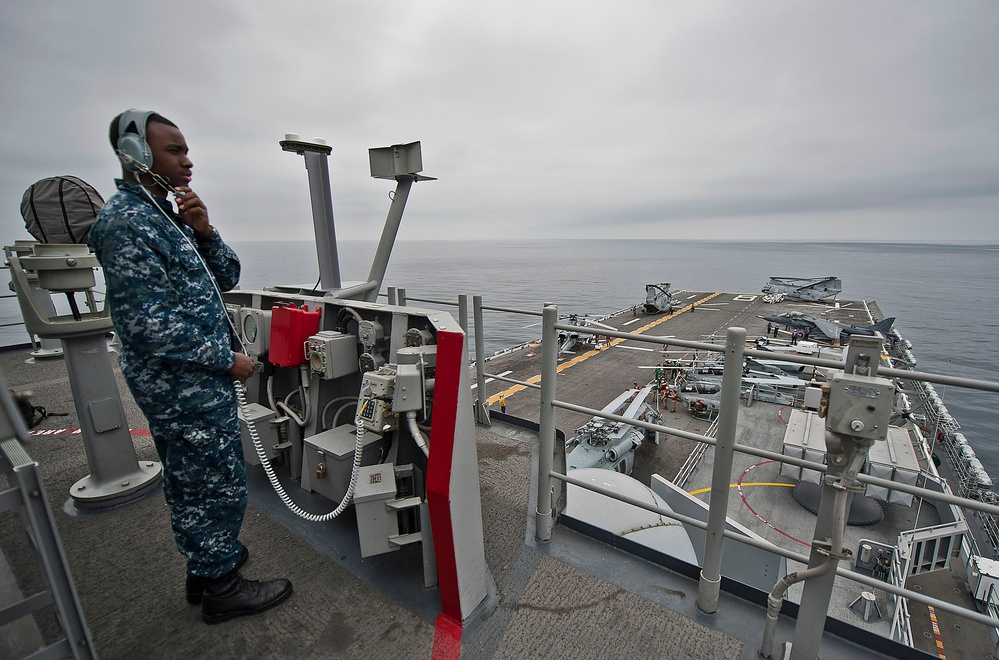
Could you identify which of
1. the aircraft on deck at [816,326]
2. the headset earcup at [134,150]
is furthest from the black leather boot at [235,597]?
the aircraft on deck at [816,326]

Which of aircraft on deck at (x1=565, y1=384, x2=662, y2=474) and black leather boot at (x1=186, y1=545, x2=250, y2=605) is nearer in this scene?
black leather boot at (x1=186, y1=545, x2=250, y2=605)

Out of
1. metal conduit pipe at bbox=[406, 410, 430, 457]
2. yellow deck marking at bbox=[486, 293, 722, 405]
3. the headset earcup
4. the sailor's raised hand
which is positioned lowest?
yellow deck marking at bbox=[486, 293, 722, 405]

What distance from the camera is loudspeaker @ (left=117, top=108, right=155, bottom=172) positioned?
6.15 ft

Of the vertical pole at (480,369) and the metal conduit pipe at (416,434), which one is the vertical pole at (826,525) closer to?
the metal conduit pipe at (416,434)

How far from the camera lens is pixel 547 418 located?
268 cm

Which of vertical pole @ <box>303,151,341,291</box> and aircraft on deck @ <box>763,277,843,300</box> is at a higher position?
vertical pole @ <box>303,151,341,291</box>

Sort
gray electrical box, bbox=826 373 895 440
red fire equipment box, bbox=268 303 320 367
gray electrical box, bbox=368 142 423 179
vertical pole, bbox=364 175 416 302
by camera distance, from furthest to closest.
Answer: vertical pole, bbox=364 175 416 302, gray electrical box, bbox=368 142 423 179, red fire equipment box, bbox=268 303 320 367, gray electrical box, bbox=826 373 895 440

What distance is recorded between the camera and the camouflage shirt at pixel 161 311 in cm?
181

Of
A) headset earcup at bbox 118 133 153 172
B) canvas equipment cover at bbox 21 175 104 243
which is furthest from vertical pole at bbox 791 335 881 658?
canvas equipment cover at bbox 21 175 104 243

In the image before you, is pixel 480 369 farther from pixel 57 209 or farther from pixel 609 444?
pixel 609 444

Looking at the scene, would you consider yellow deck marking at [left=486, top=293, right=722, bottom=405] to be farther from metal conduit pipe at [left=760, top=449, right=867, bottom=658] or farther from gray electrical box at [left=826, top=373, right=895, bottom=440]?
gray electrical box at [left=826, top=373, right=895, bottom=440]

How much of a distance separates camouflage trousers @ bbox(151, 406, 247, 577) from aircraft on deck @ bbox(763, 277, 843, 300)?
172ft

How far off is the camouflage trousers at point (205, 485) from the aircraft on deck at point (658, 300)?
3711 centimetres

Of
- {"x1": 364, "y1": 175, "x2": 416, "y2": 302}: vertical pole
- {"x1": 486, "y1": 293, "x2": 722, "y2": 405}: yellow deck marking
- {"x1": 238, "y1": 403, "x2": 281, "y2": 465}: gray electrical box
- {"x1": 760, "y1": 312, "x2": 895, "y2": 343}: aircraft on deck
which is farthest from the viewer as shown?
{"x1": 760, "y1": 312, "x2": 895, "y2": 343}: aircraft on deck
